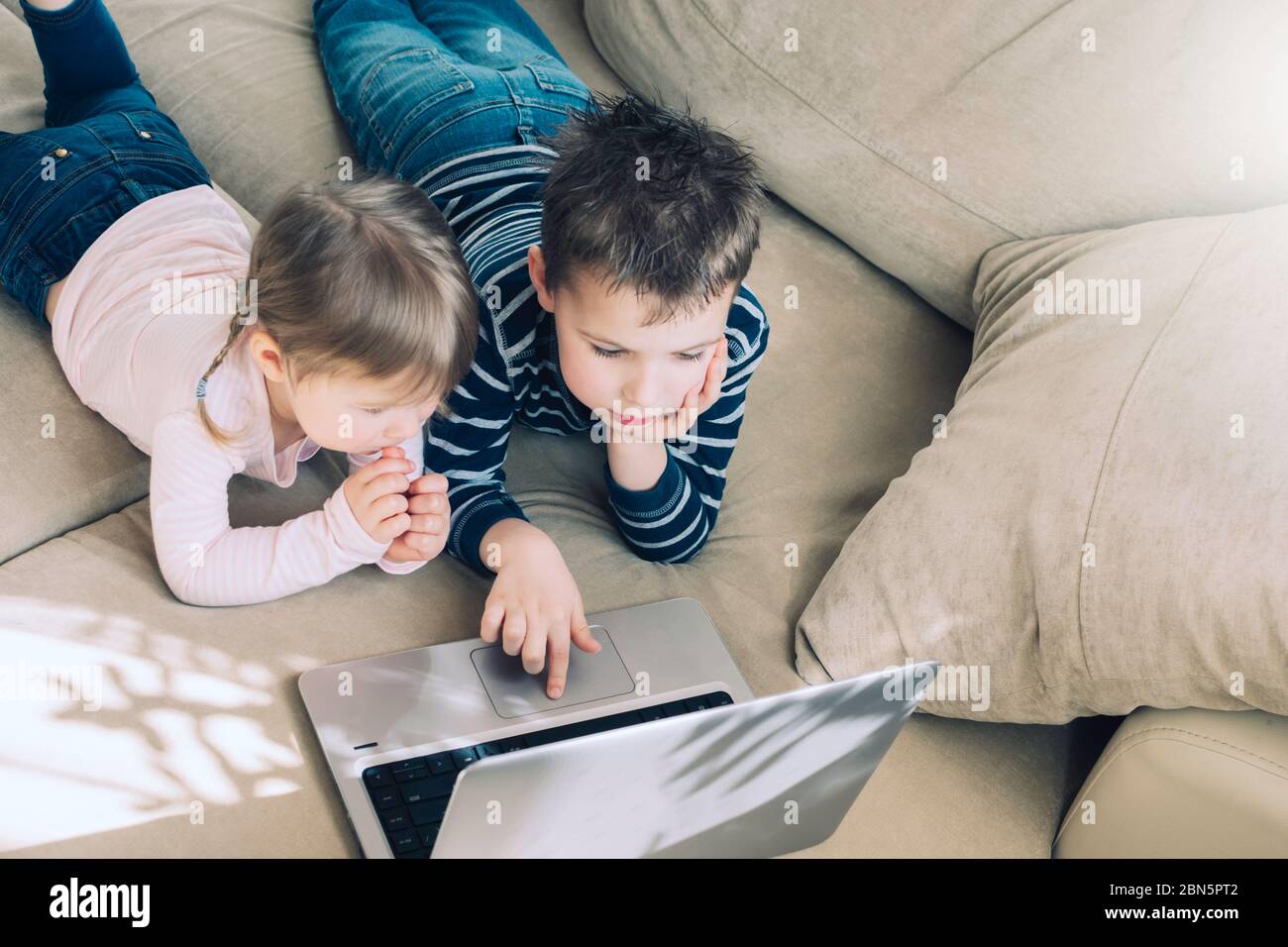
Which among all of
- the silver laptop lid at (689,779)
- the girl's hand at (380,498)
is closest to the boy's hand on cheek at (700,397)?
the girl's hand at (380,498)

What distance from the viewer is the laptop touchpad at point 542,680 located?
0.91 meters

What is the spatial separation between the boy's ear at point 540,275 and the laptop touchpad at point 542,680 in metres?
0.30

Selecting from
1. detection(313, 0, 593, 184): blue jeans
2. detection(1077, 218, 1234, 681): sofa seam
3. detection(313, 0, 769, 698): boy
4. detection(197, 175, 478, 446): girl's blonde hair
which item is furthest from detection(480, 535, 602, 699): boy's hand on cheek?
detection(313, 0, 593, 184): blue jeans

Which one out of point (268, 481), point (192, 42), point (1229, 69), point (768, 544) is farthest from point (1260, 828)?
point (192, 42)

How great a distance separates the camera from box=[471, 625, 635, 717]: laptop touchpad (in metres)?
0.91

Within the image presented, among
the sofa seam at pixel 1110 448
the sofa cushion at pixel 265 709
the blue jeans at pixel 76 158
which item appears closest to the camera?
the sofa cushion at pixel 265 709

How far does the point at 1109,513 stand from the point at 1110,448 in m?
0.06

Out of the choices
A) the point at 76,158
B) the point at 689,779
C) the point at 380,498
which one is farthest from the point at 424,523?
the point at 76,158

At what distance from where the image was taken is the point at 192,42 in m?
1.42

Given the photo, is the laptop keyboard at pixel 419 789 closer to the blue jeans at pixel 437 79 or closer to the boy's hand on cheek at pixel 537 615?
the boy's hand on cheek at pixel 537 615

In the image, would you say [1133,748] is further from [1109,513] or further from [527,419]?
[527,419]
